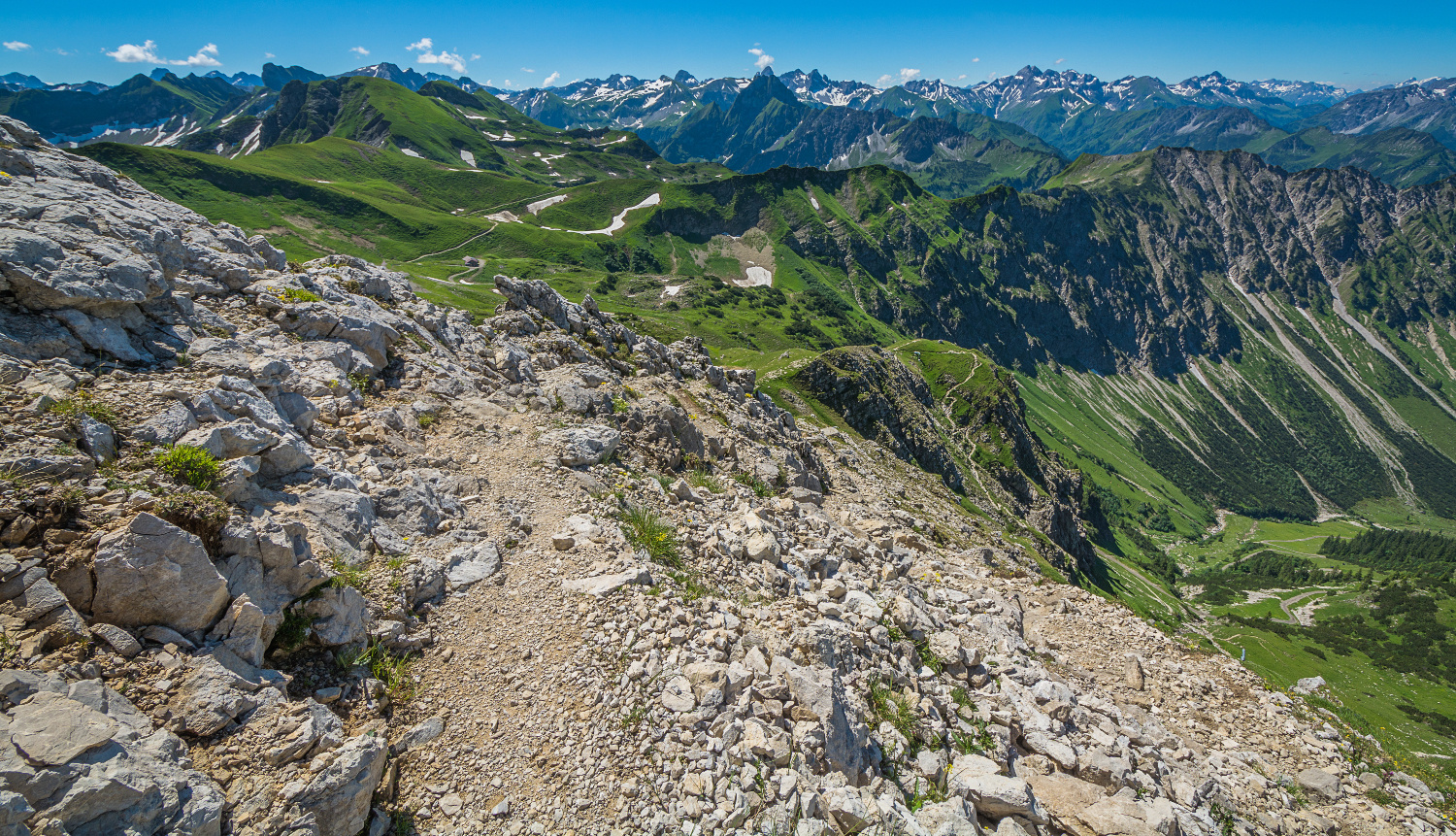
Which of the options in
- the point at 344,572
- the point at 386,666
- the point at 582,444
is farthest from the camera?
the point at 582,444

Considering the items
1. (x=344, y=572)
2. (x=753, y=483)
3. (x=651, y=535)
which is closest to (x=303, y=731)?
(x=344, y=572)

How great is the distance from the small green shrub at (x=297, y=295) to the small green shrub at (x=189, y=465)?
9.87m

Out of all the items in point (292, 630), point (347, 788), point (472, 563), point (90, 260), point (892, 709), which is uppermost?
point (90, 260)

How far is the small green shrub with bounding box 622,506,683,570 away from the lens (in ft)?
47.7

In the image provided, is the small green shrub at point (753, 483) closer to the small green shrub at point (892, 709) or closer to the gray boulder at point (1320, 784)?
the small green shrub at point (892, 709)

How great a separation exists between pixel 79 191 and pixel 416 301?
9912 mm

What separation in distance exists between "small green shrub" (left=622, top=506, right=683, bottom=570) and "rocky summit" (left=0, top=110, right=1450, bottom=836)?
0.13m

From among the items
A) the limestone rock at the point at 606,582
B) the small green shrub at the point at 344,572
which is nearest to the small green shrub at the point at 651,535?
the limestone rock at the point at 606,582

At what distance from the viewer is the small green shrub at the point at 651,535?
14.5 meters

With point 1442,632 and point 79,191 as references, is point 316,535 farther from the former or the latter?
point 1442,632

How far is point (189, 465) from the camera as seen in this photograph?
32.5 ft

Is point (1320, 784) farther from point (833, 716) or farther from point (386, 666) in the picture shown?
point (386, 666)

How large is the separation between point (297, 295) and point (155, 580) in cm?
1322

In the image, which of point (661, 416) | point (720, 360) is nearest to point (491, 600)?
point (661, 416)
